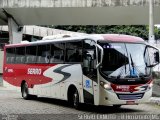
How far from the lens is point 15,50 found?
2336cm

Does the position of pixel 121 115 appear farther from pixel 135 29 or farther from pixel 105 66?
pixel 135 29

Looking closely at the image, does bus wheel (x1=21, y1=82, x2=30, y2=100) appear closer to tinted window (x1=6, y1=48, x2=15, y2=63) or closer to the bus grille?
tinted window (x1=6, y1=48, x2=15, y2=63)

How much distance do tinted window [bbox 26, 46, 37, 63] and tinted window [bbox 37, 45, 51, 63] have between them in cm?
49

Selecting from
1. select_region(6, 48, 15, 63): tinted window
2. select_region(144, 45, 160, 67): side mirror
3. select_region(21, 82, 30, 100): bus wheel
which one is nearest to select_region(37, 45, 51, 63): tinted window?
select_region(21, 82, 30, 100): bus wheel

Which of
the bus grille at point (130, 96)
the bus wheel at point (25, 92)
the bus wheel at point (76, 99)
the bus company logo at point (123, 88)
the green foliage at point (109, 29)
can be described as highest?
the green foliage at point (109, 29)

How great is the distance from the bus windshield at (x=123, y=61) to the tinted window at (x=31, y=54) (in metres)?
6.18

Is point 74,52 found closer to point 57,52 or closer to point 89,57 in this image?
point 89,57

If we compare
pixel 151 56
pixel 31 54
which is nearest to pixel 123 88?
pixel 151 56

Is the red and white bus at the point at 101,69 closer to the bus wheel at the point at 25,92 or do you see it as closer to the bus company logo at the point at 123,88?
the bus company logo at the point at 123,88

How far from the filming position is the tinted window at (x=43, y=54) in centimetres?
1942

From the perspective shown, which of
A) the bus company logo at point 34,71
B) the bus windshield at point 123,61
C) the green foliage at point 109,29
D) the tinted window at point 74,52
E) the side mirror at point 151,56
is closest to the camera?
the bus windshield at point 123,61

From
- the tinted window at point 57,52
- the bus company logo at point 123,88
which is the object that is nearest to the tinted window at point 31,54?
the tinted window at point 57,52

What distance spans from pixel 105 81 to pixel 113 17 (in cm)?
1999

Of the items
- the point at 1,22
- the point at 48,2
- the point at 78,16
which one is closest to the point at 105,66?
the point at 48,2
